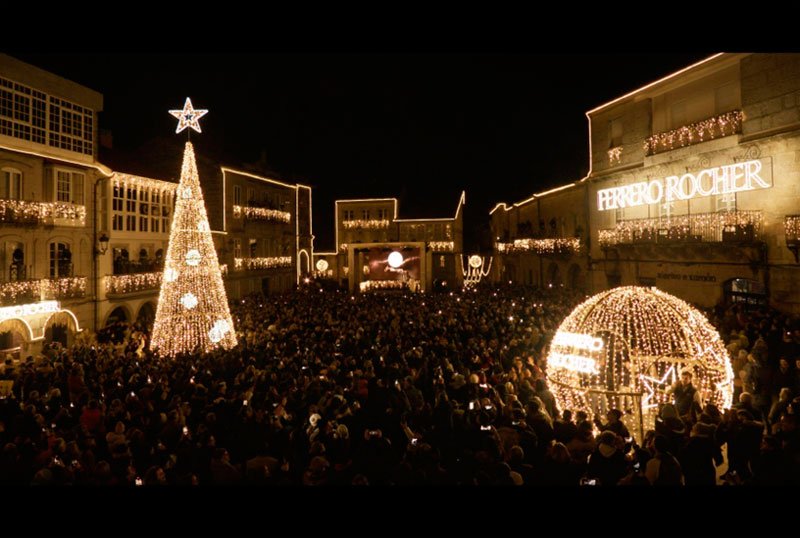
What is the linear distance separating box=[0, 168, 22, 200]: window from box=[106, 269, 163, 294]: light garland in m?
5.56

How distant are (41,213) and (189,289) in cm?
820

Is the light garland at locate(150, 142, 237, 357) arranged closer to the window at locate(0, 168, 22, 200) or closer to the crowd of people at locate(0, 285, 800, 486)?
the crowd of people at locate(0, 285, 800, 486)

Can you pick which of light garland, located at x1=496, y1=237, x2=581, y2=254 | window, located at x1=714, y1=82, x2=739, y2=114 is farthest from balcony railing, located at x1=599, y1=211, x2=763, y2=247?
window, located at x1=714, y1=82, x2=739, y2=114

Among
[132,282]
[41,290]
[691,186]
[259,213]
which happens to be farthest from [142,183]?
[691,186]

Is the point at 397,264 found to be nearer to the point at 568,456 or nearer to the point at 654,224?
the point at 654,224

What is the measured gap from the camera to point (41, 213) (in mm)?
21578

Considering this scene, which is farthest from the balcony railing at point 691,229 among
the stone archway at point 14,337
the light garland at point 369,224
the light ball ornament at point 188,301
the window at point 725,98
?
the light garland at point 369,224

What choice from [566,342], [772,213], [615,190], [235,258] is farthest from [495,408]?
[235,258]

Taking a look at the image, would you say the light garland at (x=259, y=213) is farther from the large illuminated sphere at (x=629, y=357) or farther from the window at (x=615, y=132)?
the large illuminated sphere at (x=629, y=357)

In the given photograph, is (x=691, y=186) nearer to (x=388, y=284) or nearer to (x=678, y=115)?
(x=678, y=115)

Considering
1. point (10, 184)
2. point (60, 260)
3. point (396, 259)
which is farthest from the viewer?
point (396, 259)

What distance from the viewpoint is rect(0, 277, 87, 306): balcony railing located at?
19.9m

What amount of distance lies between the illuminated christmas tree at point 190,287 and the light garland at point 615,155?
2017 centimetres

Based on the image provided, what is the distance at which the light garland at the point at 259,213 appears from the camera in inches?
1555
